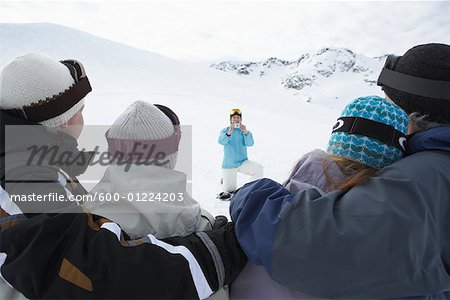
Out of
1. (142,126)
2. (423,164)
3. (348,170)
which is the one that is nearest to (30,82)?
(142,126)

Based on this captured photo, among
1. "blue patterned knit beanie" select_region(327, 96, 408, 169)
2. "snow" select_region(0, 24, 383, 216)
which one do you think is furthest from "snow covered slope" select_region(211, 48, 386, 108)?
"blue patterned knit beanie" select_region(327, 96, 408, 169)

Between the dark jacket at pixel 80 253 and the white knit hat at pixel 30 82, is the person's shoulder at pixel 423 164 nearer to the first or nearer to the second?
the dark jacket at pixel 80 253

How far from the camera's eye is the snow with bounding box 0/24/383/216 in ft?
29.9

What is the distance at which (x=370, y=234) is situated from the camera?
1117 mm

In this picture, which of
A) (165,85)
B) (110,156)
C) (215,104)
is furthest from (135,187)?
(165,85)

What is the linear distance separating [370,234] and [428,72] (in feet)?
2.32

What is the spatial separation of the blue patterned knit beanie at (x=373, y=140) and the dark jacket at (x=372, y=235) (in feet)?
0.30

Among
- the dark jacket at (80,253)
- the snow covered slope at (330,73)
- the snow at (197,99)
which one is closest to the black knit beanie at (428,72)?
the dark jacket at (80,253)

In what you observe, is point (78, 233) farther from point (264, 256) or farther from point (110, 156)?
point (264, 256)

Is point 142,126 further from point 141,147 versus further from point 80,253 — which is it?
point 80,253

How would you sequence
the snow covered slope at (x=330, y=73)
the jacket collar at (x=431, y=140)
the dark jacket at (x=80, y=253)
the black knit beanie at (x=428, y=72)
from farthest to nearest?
1. the snow covered slope at (x=330, y=73)
2. the black knit beanie at (x=428, y=72)
3. the jacket collar at (x=431, y=140)
4. the dark jacket at (x=80, y=253)

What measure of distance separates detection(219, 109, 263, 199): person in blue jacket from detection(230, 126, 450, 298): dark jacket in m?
4.90

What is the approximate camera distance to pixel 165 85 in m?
20.5

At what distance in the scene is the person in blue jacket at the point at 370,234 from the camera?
111cm
